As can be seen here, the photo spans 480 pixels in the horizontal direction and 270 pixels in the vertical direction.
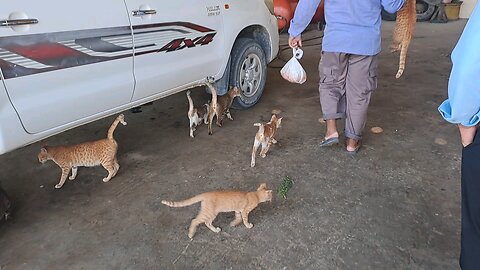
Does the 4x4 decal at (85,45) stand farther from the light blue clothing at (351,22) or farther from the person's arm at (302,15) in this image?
the light blue clothing at (351,22)

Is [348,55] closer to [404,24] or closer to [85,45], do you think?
[404,24]

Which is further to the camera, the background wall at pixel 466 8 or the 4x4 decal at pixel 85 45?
the background wall at pixel 466 8

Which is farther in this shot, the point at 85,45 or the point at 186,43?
the point at 186,43

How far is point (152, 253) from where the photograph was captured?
2.27 metres

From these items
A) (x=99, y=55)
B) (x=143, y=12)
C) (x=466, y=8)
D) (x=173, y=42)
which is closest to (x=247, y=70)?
(x=173, y=42)

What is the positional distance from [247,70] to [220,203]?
215 centimetres

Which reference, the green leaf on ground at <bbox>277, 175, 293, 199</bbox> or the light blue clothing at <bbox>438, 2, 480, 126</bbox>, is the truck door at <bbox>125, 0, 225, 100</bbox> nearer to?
the green leaf on ground at <bbox>277, 175, 293, 199</bbox>

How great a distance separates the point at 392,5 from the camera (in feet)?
9.24

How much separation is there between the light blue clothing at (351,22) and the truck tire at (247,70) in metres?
0.97

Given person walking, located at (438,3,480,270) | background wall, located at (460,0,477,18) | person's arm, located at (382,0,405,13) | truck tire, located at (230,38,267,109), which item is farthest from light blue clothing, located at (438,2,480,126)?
background wall, located at (460,0,477,18)

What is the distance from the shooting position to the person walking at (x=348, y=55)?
290 cm

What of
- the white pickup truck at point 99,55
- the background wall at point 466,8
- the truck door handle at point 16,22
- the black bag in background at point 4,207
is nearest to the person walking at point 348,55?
the white pickup truck at point 99,55

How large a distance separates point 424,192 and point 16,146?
2.68m

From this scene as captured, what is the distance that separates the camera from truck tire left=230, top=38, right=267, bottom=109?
3957 millimetres
